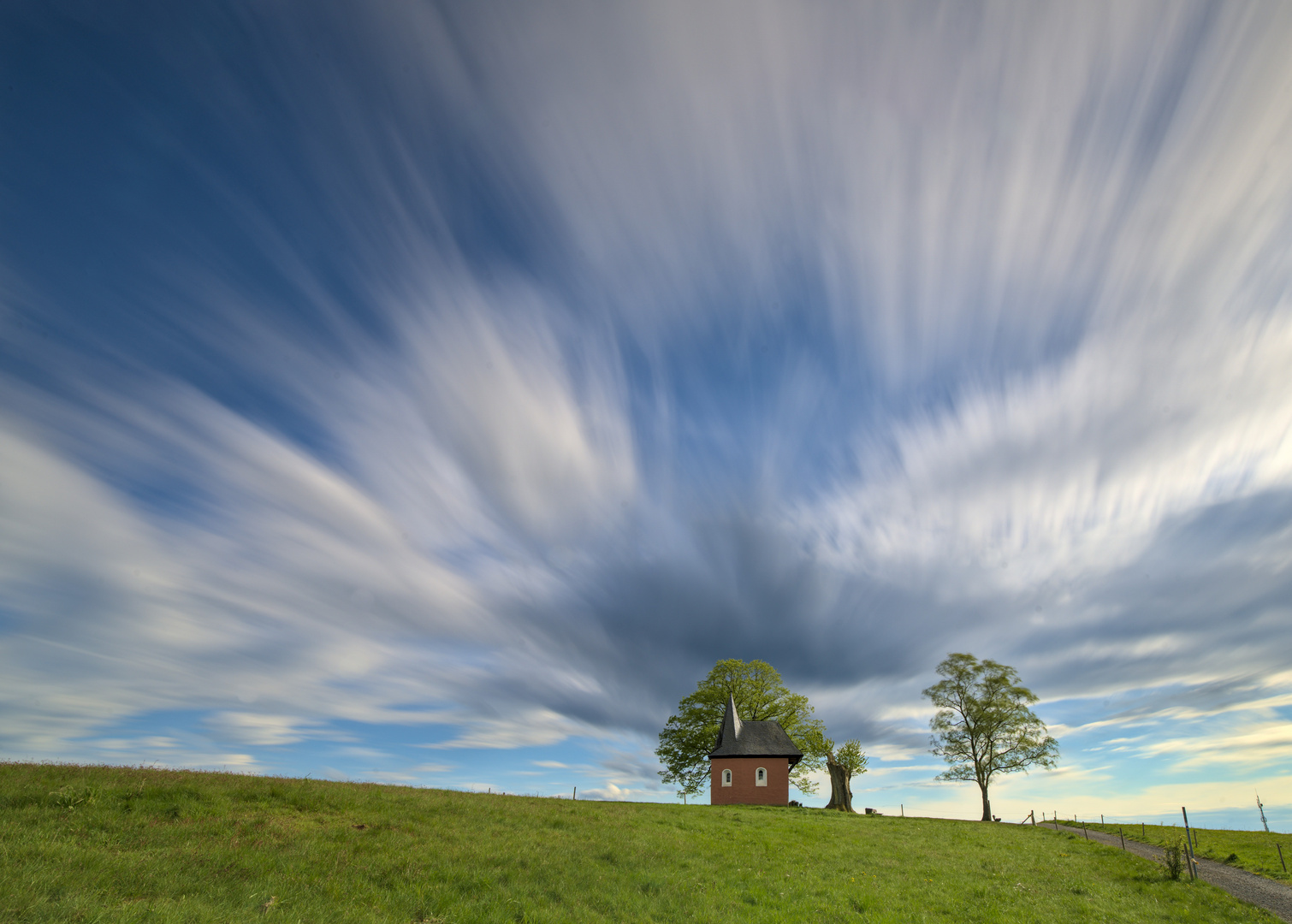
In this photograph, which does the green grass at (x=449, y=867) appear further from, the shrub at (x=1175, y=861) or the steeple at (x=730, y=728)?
the steeple at (x=730, y=728)

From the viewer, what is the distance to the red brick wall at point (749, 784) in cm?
5200

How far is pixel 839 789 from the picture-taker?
54656mm

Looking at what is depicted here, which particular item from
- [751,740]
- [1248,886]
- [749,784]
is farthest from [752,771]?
[1248,886]

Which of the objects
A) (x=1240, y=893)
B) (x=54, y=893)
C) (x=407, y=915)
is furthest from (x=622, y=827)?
(x=1240, y=893)

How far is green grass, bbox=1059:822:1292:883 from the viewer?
1085 inches

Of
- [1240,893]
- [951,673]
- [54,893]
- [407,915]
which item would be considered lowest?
[1240,893]

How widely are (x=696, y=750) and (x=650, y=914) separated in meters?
50.3

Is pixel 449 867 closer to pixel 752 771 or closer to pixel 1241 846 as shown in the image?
pixel 752 771

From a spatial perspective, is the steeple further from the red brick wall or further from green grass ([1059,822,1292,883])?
green grass ([1059,822,1292,883])

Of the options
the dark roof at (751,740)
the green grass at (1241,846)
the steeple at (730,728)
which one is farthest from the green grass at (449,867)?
the steeple at (730,728)

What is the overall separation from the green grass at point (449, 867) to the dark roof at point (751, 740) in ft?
88.4

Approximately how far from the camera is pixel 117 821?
51.0 feet

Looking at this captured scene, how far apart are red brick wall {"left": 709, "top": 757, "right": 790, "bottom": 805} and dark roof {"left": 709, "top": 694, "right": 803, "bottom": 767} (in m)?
0.73

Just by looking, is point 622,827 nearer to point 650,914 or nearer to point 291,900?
point 650,914
